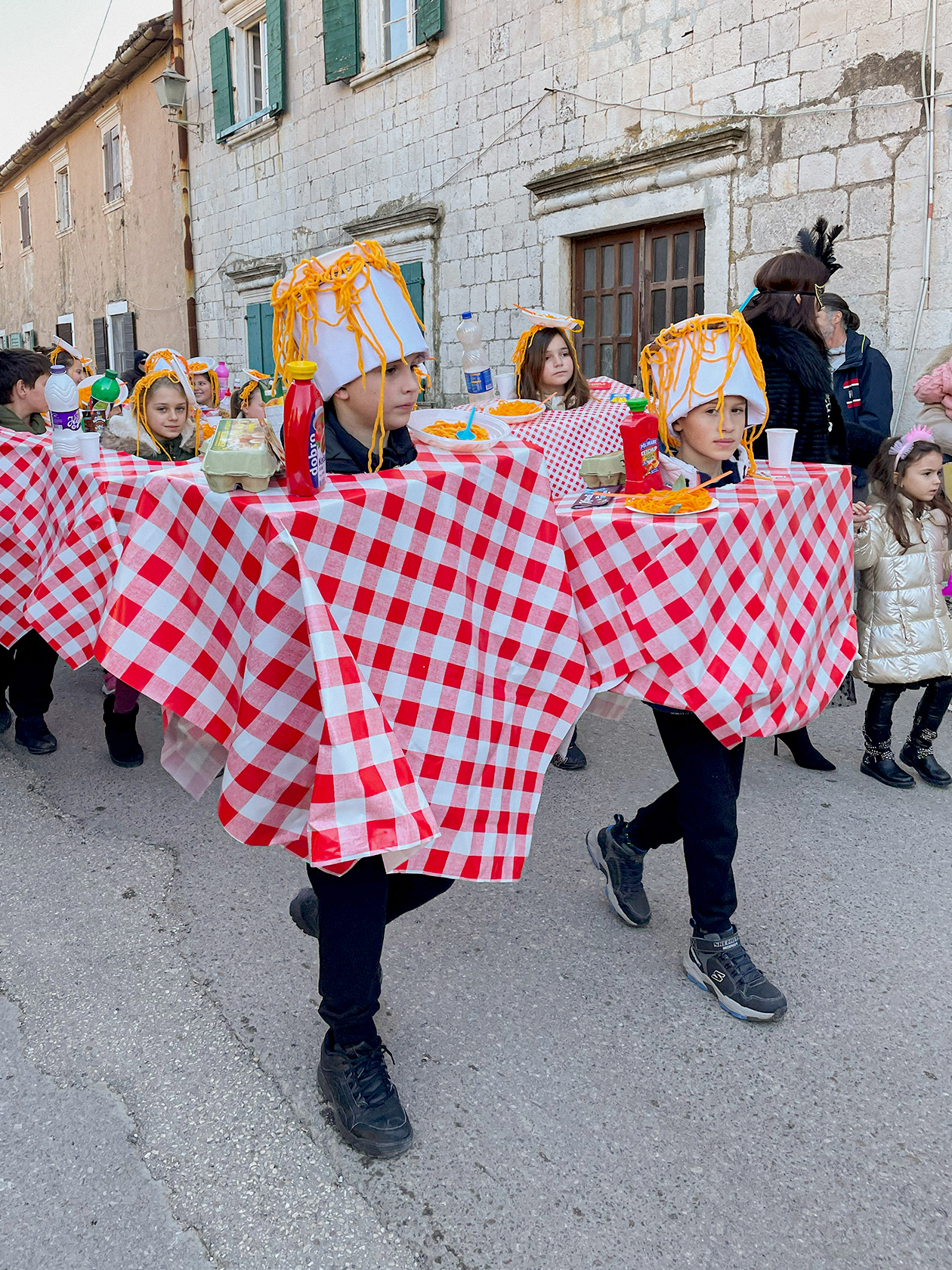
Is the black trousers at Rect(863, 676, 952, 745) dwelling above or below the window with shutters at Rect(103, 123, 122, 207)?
below

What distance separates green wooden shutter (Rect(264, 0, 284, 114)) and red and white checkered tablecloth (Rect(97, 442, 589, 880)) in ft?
38.6

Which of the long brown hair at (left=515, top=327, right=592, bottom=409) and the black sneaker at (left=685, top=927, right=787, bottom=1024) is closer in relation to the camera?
the black sneaker at (left=685, top=927, right=787, bottom=1024)

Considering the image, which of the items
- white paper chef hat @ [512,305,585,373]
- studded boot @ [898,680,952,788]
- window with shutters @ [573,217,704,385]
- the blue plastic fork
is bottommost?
studded boot @ [898,680,952,788]

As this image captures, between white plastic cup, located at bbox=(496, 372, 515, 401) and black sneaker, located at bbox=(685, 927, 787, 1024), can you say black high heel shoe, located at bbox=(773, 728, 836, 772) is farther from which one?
white plastic cup, located at bbox=(496, 372, 515, 401)

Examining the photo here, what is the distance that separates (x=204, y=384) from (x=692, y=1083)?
4.96 metres

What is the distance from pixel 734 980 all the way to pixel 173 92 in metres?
14.9

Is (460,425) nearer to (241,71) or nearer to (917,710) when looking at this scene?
(917,710)

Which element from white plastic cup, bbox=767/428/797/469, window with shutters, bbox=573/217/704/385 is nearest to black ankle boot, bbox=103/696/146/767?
white plastic cup, bbox=767/428/797/469

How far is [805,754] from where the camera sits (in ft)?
13.5

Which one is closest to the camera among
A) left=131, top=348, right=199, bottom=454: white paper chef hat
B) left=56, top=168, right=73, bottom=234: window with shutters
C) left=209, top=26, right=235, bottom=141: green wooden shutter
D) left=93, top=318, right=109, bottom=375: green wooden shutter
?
left=131, top=348, right=199, bottom=454: white paper chef hat

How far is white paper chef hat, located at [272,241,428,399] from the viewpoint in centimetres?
201

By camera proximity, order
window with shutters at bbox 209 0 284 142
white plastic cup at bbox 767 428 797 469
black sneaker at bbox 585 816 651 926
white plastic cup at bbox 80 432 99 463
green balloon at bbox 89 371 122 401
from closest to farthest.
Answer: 1. black sneaker at bbox 585 816 651 926
2. white plastic cup at bbox 767 428 797 469
3. white plastic cup at bbox 80 432 99 463
4. green balloon at bbox 89 371 122 401
5. window with shutters at bbox 209 0 284 142

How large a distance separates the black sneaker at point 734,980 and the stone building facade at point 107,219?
1452 centimetres

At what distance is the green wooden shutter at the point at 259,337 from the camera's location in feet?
42.3
